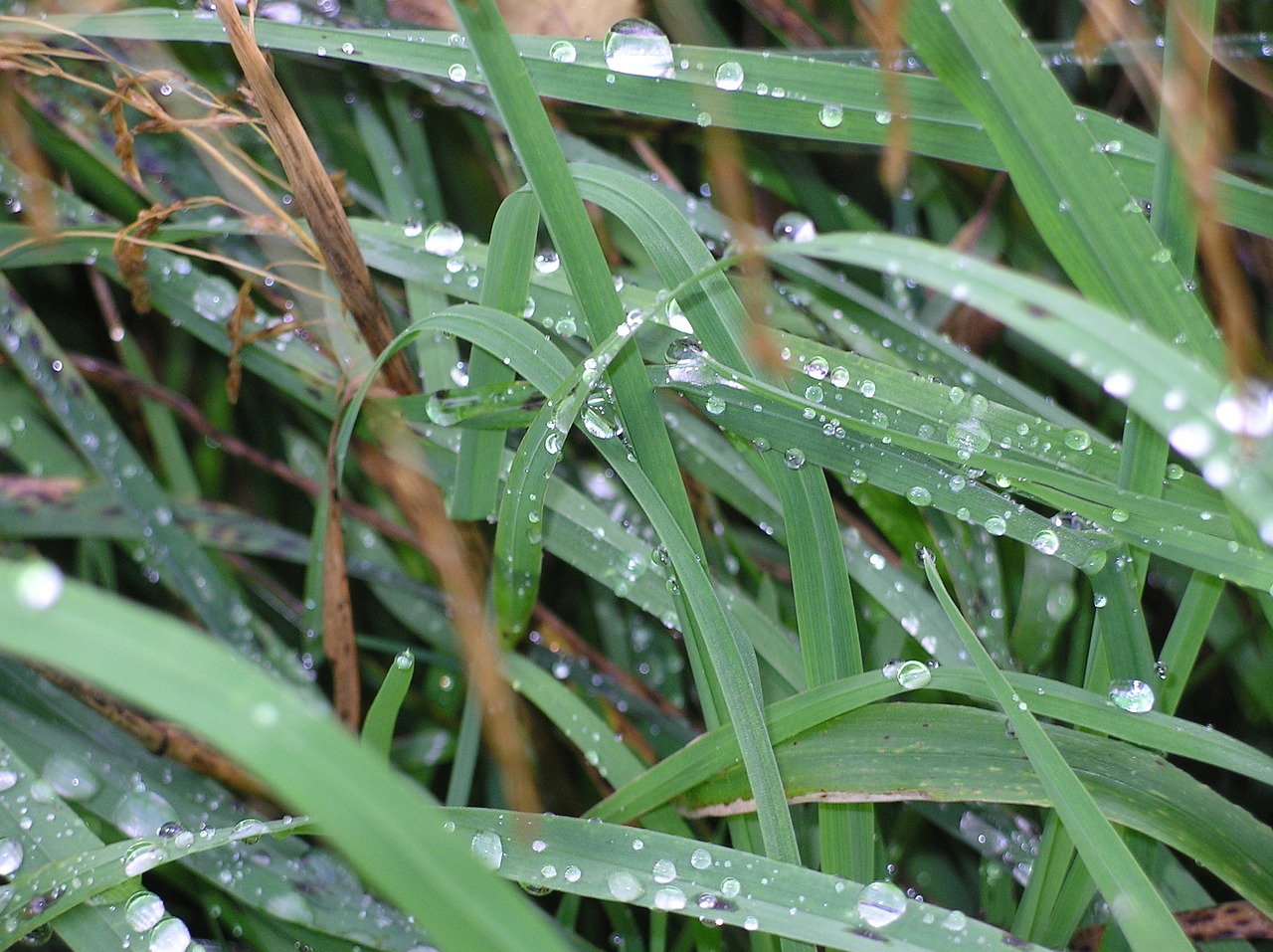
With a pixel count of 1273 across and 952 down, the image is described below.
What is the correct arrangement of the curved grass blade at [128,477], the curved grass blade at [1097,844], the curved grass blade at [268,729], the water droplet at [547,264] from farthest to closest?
the curved grass blade at [128,477] < the water droplet at [547,264] < the curved grass blade at [1097,844] < the curved grass blade at [268,729]

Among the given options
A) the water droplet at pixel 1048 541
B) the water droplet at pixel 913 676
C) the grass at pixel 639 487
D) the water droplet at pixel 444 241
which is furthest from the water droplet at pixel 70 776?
the water droplet at pixel 1048 541

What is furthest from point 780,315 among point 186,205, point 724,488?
point 186,205

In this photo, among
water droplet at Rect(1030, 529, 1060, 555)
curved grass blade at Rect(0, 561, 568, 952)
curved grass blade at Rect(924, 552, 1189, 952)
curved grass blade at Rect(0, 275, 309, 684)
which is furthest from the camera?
curved grass blade at Rect(0, 275, 309, 684)

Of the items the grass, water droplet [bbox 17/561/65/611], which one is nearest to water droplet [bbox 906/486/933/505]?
the grass

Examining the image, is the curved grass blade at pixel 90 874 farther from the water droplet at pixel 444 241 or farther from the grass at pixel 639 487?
the water droplet at pixel 444 241

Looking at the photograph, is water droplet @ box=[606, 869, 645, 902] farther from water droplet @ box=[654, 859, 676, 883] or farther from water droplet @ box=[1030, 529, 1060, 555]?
water droplet @ box=[1030, 529, 1060, 555]

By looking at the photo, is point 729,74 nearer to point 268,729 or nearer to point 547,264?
point 547,264

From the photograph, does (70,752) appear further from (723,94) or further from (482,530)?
(723,94)
